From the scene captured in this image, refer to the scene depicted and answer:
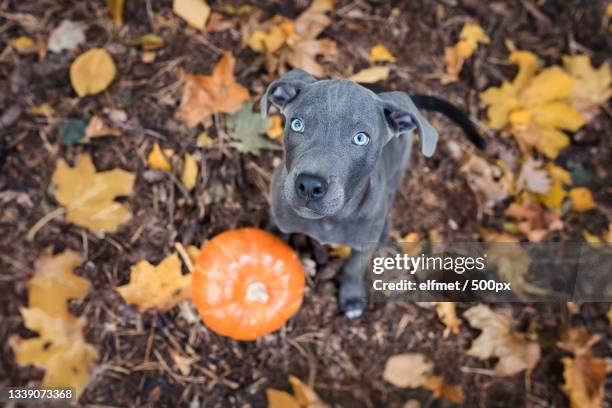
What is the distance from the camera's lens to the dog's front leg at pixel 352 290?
12.3 feet

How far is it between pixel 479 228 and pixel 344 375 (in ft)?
5.13

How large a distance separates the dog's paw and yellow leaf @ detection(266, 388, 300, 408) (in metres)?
0.70

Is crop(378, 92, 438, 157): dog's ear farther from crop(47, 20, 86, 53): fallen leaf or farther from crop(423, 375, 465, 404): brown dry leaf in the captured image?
crop(47, 20, 86, 53): fallen leaf

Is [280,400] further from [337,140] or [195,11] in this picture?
[195,11]

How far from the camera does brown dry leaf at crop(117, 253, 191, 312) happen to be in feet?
12.2

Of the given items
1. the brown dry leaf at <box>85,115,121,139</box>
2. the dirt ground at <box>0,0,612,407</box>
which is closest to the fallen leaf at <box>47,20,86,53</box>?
the dirt ground at <box>0,0,612,407</box>

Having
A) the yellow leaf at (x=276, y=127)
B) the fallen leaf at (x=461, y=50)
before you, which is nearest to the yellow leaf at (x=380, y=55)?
the fallen leaf at (x=461, y=50)

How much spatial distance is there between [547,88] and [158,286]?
3413 millimetres

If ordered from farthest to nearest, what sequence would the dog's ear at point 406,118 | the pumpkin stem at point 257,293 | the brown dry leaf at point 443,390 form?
the brown dry leaf at point 443,390 < the pumpkin stem at point 257,293 < the dog's ear at point 406,118

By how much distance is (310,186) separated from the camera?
7.86ft

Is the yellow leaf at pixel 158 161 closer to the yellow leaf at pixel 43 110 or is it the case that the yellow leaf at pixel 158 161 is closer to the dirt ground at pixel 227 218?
the dirt ground at pixel 227 218

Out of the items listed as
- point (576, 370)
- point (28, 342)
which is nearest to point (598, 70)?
point (576, 370)

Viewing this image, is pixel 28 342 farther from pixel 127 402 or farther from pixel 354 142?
pixel 354 142

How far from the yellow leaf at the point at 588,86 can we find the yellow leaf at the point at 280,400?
131 inches
